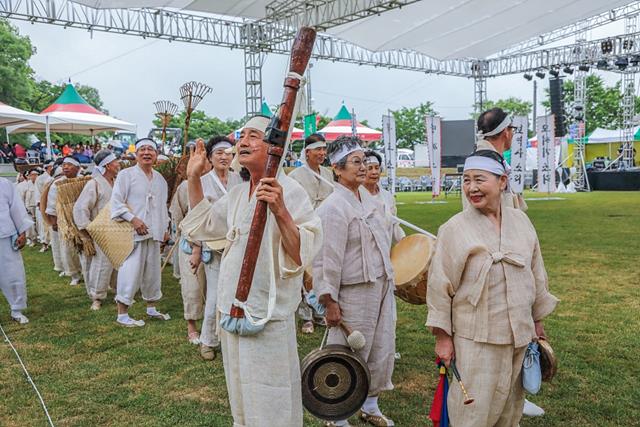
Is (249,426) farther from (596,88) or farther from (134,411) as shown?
(596,88)

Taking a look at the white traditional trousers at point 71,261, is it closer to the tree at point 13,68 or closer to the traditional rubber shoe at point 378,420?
the traditional rubber shoe at point 378,420

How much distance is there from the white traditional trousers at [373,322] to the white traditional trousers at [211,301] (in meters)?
1.69

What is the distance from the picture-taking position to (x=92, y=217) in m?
7.20

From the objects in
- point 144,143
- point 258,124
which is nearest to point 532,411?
point 258,124

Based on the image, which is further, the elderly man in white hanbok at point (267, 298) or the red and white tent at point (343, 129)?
the red and white tent at point (343, 129)

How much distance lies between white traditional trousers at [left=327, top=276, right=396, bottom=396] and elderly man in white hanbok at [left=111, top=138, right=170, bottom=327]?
3285 mm

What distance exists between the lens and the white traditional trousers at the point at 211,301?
195 inches

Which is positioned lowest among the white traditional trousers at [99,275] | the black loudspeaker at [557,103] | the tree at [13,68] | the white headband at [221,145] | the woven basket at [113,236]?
the white traditional trousers at [99,275]

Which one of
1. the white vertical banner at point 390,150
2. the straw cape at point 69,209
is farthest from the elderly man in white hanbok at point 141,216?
the white vertical banner at point 390,150

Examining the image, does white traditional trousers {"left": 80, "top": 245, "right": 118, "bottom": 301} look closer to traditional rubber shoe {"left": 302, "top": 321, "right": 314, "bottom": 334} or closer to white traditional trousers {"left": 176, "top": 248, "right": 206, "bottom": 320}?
white traditional trousers {"left": 176, "top": 248, "right": 206, "bottom": 320}

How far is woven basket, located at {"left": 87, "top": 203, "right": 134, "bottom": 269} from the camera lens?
6195mm

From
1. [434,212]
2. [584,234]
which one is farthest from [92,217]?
[434,212]

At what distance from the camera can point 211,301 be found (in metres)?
5.00

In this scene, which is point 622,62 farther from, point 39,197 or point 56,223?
point 56,223
